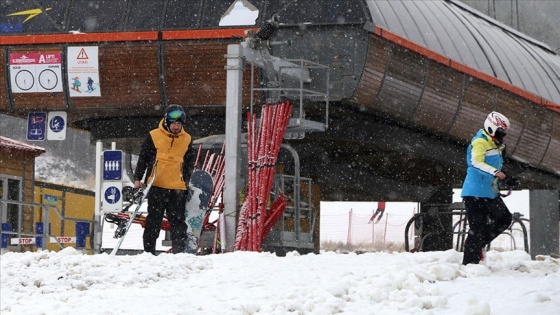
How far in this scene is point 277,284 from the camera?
853cm

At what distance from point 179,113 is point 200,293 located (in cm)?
427

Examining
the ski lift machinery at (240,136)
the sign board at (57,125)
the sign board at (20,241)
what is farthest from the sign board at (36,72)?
the ski lift machinery at (240,136)

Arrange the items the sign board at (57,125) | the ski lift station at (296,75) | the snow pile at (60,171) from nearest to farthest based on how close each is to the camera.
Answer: the ski lift station at (296,75)
the sign board at (57,125)
the snow pile at (60,171)

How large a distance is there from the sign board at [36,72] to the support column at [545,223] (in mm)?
17325

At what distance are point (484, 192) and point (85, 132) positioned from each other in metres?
39.7

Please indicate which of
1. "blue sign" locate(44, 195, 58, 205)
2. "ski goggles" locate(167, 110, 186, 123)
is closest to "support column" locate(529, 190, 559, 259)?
"blue sign" locate(44, 195, 58, 205)

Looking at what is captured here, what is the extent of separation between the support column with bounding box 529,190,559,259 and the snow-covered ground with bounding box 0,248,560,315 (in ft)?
81.5

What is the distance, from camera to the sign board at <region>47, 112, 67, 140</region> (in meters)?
24.6

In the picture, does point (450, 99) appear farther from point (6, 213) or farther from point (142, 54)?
point (6, 213)

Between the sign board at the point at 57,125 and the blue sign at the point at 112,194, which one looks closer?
the blue sign at the point at 112,194

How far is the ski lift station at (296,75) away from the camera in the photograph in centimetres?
2208

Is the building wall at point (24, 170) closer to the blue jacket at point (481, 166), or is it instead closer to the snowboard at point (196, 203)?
the snowboard at point (196, 203)

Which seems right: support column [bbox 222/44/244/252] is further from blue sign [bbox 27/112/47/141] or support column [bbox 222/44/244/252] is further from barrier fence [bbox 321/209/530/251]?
barrier fence [bbox 321/209/530/251]

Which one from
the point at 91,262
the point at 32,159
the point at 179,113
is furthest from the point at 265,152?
the point at 32,159
